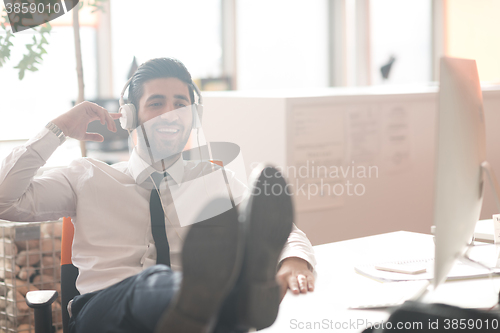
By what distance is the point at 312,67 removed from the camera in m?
5.85

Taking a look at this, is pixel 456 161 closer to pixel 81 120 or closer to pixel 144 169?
pixel 144 169

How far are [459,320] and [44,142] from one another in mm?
1001

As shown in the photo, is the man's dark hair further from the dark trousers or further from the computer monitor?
the computer monitor

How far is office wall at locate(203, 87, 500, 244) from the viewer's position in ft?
6.67

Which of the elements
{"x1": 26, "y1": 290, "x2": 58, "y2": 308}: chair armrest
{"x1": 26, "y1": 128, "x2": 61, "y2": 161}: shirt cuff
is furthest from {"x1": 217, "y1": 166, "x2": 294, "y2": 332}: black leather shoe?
{"x1": 26, "y1": 128, "x2": 61, "y2": 161}: shirt cuff

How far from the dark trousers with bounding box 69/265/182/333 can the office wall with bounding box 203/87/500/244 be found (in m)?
1.18

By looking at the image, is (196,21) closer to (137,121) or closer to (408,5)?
(408,5)

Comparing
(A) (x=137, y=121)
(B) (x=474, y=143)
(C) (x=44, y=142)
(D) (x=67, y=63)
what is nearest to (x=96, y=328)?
(C) (x=44, y=142)

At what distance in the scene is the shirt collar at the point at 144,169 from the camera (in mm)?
1341

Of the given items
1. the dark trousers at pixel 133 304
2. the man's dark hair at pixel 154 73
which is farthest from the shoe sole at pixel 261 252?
the man's dark hair at pixel 154 73

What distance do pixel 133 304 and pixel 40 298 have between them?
1.47ft

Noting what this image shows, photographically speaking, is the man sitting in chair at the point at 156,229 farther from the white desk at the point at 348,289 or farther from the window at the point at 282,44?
the window at the point at 282,44

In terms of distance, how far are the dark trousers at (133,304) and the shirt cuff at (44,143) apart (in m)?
0.41

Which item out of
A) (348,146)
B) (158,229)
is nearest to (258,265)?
(158,229)
